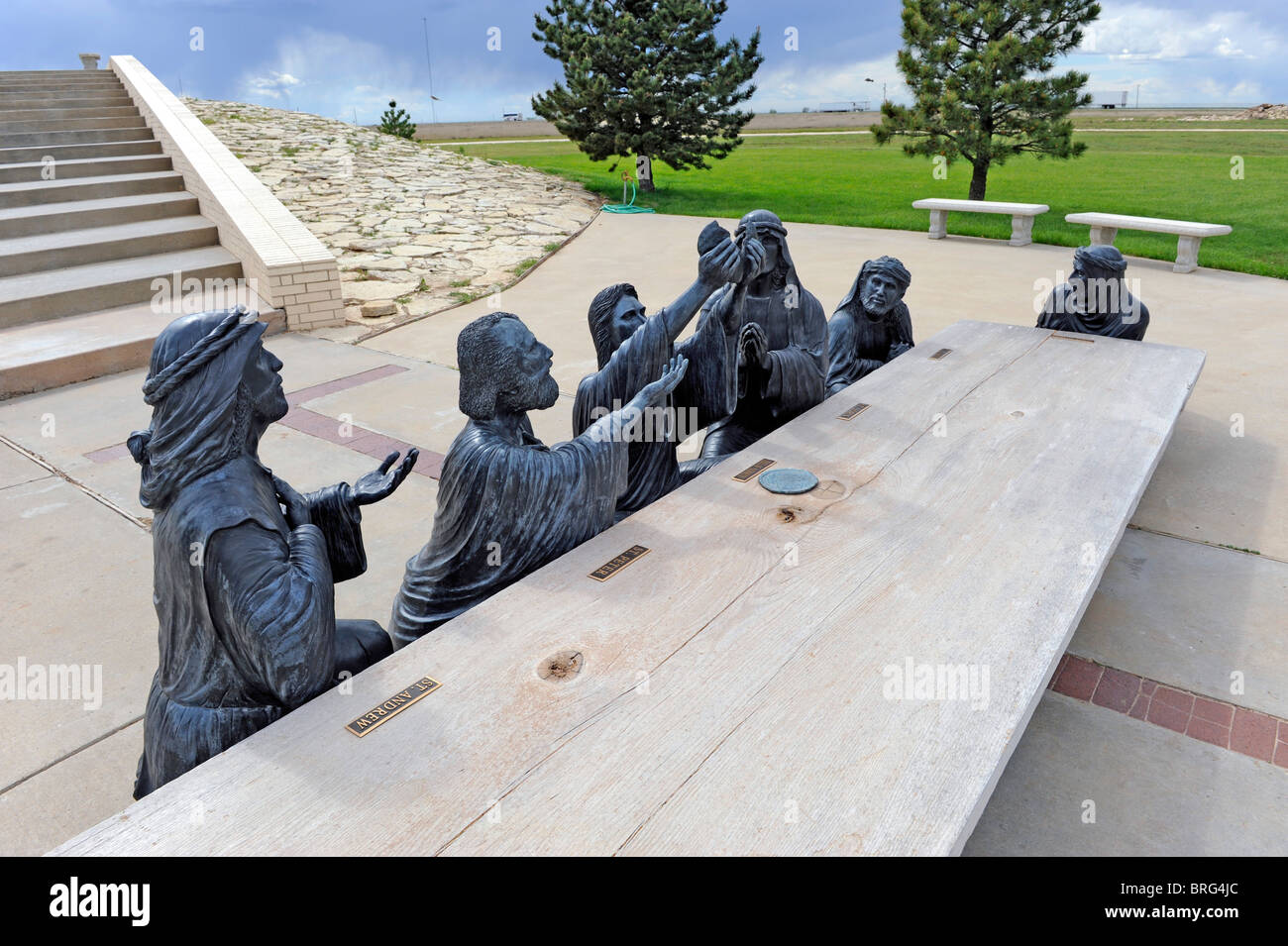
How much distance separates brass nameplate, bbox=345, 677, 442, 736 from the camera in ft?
6.21

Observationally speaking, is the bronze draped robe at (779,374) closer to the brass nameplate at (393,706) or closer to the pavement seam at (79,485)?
the brass nameplate at (393,706)

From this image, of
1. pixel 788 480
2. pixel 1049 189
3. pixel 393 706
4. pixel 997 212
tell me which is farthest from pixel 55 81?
pixel 1049 189

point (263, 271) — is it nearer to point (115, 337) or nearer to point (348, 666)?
point (115, 337)

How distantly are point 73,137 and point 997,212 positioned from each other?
1308cm

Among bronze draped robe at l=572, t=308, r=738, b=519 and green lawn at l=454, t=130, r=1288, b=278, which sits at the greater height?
green lawn at l=454, t=130, r=1288, b=278

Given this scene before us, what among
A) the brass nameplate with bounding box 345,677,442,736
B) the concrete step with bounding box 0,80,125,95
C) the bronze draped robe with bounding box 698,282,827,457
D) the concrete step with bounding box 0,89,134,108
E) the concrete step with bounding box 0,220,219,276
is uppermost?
the concrete step with bounding box 0,80,125,95

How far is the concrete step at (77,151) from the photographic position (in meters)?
11.0

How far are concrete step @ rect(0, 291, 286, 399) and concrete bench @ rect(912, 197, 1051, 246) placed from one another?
31.4 ft

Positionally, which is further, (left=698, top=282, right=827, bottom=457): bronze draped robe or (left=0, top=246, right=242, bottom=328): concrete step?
(left=0, top=246, right=242, bottom=328): concrete step

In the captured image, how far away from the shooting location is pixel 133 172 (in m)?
11.4

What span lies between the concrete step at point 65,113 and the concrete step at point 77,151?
3.46 ft

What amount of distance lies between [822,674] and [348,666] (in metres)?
1.27

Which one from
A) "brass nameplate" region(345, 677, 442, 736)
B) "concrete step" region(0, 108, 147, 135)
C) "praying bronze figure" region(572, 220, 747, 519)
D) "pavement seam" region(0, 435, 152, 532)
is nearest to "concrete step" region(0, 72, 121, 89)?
"concrete step" region(0, 108, 147, 135)

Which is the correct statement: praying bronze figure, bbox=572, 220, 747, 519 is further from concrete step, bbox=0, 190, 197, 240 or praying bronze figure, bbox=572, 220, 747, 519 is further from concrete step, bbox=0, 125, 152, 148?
concrete step, bbox=0, 125, 152, 148
